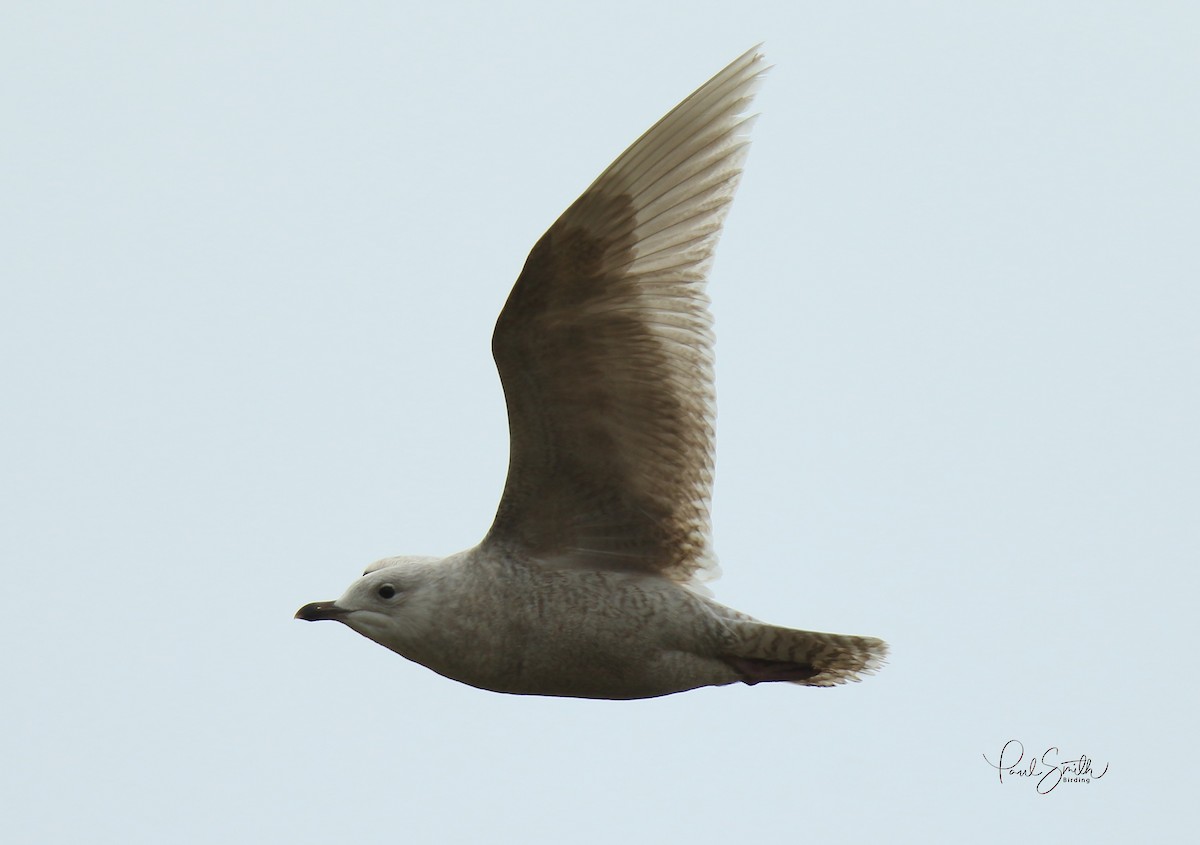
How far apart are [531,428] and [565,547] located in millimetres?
703

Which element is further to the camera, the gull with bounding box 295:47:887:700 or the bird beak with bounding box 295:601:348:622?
the bird beak with bounding box 295:601:348:622

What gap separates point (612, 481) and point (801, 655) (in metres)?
1.31

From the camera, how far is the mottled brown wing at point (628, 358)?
352 inches

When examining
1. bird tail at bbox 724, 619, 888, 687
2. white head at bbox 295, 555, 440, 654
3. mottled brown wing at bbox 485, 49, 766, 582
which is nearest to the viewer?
mottled brown wing at bbox 485, 49, 766, 582

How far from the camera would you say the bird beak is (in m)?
9.28

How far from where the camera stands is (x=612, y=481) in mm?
9430

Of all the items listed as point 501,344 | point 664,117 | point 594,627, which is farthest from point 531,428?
point 664,117

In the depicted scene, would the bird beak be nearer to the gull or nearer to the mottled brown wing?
Result: the gull

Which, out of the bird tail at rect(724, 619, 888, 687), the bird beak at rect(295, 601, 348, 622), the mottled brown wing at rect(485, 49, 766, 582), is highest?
the mottled brown wing at rect(485, 49, 766, 582)

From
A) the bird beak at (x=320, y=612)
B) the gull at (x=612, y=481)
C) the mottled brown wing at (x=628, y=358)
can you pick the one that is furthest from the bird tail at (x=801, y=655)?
the bird beak at (x=320, y=612)

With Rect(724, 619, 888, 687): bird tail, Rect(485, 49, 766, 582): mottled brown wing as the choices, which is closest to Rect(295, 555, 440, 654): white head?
Rect(485, 49, 766, 582): mottled brown wing

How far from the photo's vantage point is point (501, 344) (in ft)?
29.2

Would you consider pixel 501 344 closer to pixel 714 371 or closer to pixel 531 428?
pixel 531 428

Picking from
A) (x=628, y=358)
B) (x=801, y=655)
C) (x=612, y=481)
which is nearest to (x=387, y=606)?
(x=612, y=481)
